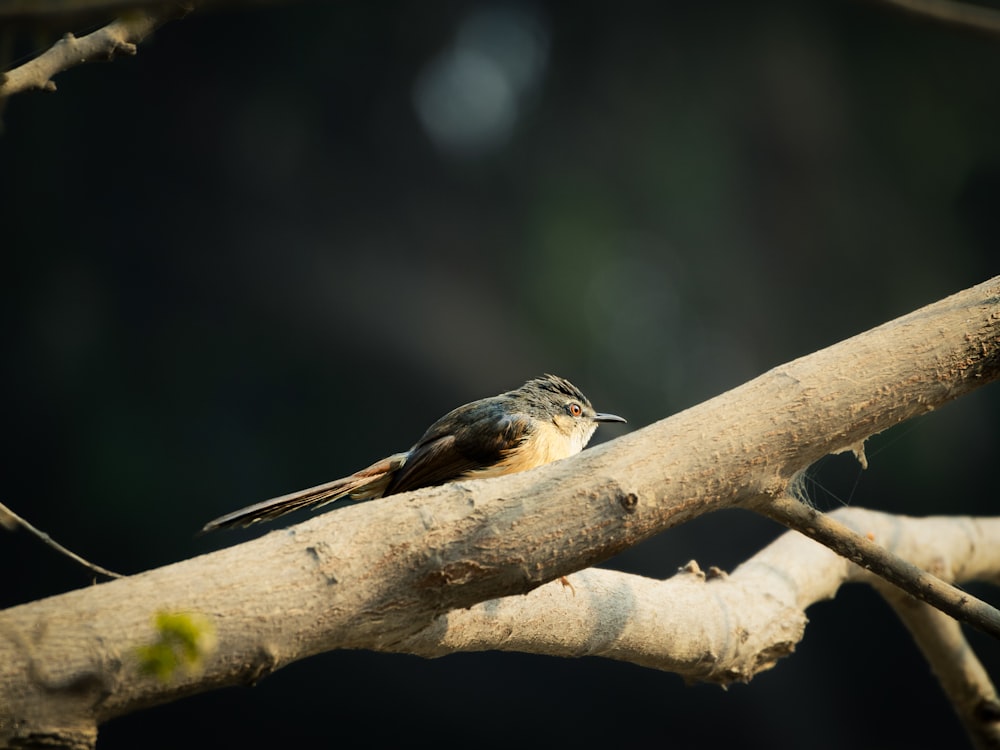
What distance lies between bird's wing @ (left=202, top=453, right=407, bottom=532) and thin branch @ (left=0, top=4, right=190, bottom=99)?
1.27 meters

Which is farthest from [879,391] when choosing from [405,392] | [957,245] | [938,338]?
[957,245]

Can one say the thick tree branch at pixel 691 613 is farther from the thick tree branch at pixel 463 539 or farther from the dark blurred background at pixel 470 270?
the dark blurred background at pixel 470 270

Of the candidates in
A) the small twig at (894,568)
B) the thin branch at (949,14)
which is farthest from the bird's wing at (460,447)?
the thin branch at (949,14)

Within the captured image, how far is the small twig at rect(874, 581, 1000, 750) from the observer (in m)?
4.12

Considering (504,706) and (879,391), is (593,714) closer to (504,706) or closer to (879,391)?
(504,706)

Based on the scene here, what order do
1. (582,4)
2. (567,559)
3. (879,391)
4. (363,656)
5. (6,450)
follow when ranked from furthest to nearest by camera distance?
(582,4), (363,656), (6,450), (879,391), (567,559)

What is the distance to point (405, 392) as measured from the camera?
6.79 m

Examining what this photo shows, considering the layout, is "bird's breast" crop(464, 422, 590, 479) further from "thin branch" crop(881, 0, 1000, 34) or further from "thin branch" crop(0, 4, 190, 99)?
"thin branch" crop(881, 0, 1000, 34)

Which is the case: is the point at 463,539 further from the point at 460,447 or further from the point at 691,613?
the point at 460,447

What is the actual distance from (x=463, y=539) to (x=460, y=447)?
1.66m

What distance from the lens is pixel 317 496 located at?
118 inches

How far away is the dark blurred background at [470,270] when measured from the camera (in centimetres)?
624

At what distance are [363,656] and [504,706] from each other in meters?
1.16

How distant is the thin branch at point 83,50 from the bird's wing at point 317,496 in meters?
1.27
